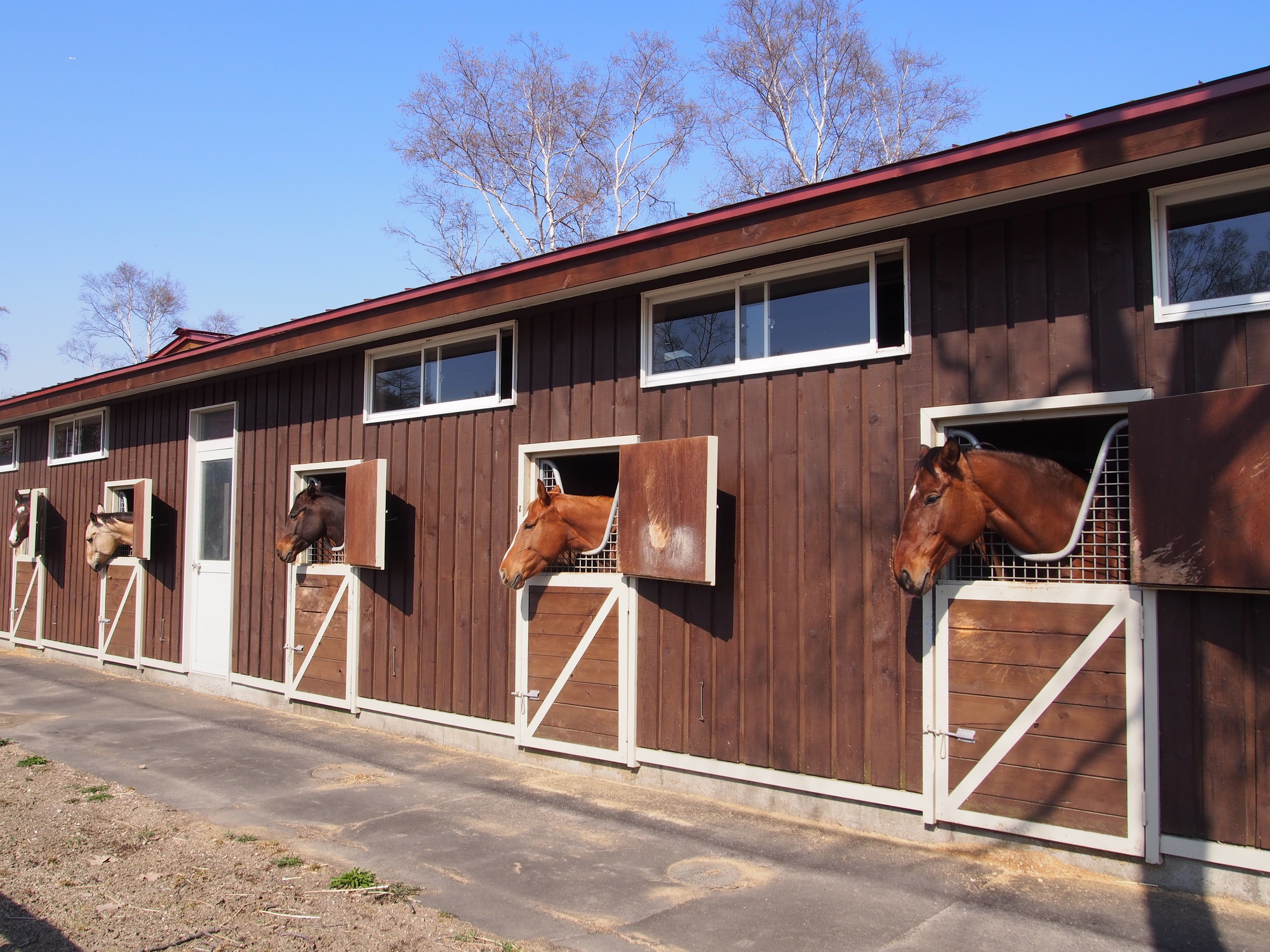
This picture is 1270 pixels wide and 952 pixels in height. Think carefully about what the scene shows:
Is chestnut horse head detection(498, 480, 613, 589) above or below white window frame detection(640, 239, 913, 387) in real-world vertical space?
below

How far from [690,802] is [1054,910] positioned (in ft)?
6.62

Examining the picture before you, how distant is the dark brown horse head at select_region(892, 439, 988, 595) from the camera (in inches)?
152

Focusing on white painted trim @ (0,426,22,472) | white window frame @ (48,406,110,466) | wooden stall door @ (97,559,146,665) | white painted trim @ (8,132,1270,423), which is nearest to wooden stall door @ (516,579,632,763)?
white painted trim @ (8,132,1270,423)

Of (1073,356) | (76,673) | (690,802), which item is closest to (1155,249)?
(1073,356)

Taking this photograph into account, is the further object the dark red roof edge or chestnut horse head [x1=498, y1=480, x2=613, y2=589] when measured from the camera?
chestnut horse head [x1=498, y1=480, x2=613, y2=589]

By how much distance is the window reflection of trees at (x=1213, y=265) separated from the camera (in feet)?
11.6

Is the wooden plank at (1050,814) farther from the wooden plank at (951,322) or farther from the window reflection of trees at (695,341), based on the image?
the window reflection of trees at (695,341)

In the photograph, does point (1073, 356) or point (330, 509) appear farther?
point (330, 509)

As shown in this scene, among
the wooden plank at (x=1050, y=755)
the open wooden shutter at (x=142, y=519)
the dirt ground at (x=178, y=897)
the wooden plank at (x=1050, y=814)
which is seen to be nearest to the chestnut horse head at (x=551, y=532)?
the dirt ground at (x=178, y=897)

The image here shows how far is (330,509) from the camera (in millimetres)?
7566

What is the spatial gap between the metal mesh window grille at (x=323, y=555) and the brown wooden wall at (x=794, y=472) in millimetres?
733

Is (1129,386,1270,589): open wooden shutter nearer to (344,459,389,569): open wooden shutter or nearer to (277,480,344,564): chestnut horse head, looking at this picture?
(344,459,389,569): open wooden shutter

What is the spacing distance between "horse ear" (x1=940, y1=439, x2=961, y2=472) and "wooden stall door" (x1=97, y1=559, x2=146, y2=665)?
29.7ft

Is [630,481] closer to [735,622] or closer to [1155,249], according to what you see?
[735,622]
